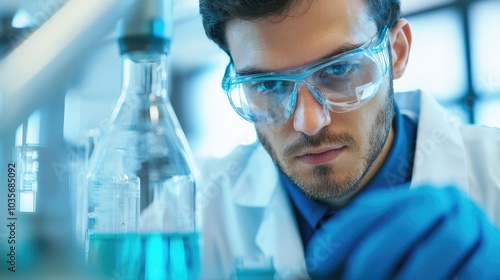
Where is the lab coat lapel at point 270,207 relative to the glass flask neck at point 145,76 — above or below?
below

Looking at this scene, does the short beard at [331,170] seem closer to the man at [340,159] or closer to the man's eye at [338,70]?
the man at [340,159]

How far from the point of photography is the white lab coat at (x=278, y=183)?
1144 mm

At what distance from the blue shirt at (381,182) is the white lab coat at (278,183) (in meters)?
0.04

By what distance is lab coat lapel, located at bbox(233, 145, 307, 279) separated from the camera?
1108 millimetres

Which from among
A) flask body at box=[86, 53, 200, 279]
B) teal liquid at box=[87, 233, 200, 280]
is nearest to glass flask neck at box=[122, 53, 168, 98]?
flask body at box=[86, 53, 200, 279]

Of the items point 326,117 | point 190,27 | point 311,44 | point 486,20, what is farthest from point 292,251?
point 486,20

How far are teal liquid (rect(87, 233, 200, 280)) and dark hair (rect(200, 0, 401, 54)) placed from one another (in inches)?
19.1

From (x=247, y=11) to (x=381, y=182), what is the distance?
557 mm

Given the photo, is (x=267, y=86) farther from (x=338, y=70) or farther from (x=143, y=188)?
(x=143, y=188)

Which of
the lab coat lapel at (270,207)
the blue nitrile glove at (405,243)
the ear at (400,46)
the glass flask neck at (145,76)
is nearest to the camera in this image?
the blue nitrile glove at (405,243)

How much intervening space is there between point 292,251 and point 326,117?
369 millimetres

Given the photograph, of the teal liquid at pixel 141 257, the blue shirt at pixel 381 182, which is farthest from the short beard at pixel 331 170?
the teal liquid at pixel 141 257

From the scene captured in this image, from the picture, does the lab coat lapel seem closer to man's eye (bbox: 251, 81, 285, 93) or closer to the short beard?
the short beard

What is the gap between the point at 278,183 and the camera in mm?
1329
